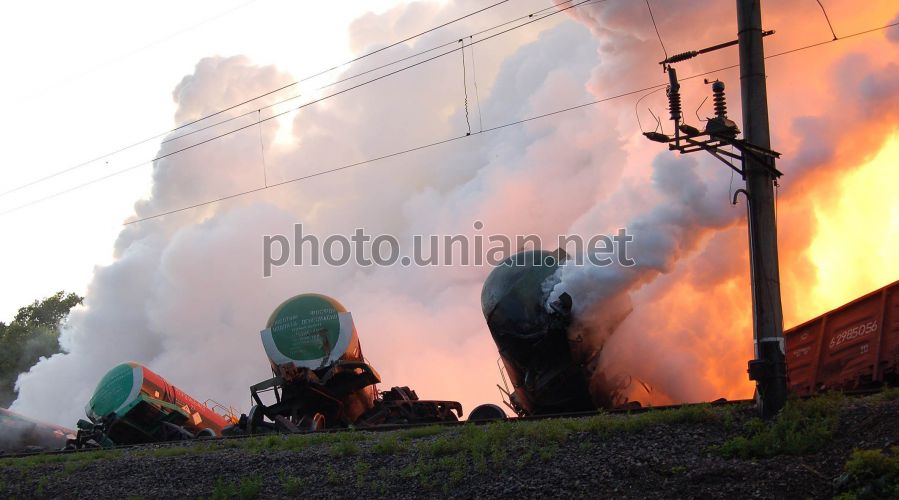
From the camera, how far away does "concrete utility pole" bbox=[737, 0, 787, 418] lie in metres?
11.0

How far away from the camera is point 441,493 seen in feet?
33.6

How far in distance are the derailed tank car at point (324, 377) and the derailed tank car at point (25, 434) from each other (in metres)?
9.46

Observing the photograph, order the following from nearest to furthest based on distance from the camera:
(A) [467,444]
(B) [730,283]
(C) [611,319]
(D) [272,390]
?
1. (A) [467,444]
2. (C) [611,319]
3. (B) [730,283]
4. (D) [272,390]

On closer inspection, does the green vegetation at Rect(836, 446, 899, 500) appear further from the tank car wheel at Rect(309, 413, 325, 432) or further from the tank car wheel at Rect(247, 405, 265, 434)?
the tank car wheel at Rect(247, 405, 265, 434)

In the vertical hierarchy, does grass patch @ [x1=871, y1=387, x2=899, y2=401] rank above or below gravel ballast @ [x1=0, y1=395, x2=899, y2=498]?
above

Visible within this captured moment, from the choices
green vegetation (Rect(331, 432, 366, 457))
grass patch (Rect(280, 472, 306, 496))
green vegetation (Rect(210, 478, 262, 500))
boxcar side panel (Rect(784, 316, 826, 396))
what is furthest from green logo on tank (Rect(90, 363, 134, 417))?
boxcar side panel (Rect(784, 316, 826, 396))

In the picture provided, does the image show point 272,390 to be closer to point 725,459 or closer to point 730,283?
point 730,283

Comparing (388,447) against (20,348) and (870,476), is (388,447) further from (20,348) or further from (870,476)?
(20,348)

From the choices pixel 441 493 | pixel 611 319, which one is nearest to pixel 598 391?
pixel 611 319

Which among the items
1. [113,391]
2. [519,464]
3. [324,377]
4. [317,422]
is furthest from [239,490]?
[113,391]

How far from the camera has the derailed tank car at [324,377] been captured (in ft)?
68.1

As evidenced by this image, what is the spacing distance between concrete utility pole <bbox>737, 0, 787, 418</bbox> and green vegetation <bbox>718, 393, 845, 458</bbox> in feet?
1.49

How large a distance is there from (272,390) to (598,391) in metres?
7.92

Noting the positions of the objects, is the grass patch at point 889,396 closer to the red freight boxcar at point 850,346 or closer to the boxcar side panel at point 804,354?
the red freight boxcar at point 850,346
